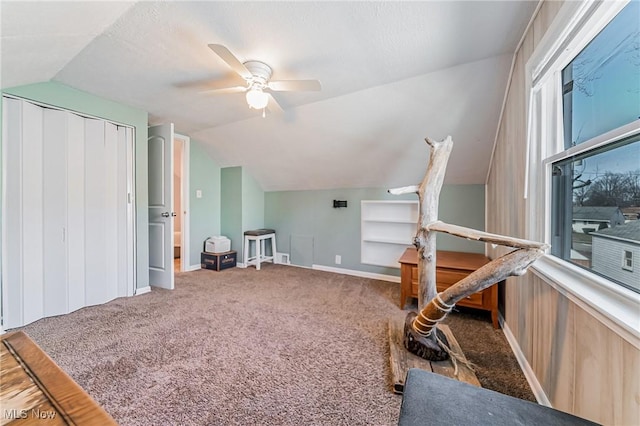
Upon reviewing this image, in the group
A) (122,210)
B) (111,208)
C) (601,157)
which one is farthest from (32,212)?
(601,157)

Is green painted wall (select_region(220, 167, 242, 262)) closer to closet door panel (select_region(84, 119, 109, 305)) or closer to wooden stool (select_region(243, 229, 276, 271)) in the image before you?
wooden stool (select_region(243, 229, 276, 271))

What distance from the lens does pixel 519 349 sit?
1767 mm

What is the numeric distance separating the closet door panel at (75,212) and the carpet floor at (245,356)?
264mm

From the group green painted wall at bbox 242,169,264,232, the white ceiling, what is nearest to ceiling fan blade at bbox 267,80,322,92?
the white ceiling

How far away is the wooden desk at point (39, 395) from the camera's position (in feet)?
1.58

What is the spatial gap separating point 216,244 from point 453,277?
11.5 feet

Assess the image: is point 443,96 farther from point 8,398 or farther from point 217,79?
point 8,398

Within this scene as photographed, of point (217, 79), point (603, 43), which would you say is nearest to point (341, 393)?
point (603, 43)

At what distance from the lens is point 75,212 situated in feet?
8.26

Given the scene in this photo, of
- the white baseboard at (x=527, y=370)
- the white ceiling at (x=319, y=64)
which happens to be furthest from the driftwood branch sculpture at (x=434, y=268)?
the white ceiling at (x=319, y=64)

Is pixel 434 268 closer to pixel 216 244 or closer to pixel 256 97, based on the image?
pixel 256 97

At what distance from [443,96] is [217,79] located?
6.97 ft

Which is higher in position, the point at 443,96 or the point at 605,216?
the point at 443,96

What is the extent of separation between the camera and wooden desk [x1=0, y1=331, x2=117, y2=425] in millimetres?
483
